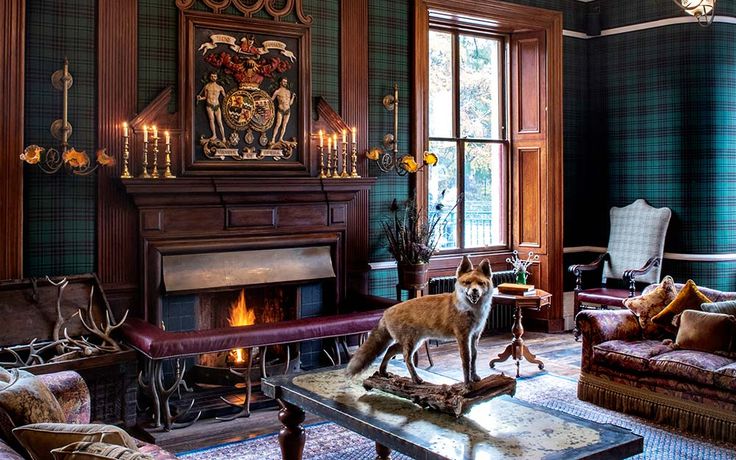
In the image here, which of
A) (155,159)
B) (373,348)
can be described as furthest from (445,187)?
(373,348)

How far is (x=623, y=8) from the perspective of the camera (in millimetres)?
8055

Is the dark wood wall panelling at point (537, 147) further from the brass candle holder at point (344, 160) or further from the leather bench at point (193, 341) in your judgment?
the leather bench at point (193, 341)

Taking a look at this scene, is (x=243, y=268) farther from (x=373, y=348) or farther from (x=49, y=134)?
(x=373, y=348)

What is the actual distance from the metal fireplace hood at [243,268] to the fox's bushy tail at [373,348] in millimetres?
2291

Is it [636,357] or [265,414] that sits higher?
[636,357]

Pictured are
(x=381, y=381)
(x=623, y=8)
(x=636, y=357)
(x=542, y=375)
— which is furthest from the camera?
(x=623, y=8)

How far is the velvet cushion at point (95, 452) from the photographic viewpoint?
2036 millimetres

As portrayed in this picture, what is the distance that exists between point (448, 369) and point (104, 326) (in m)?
2.78

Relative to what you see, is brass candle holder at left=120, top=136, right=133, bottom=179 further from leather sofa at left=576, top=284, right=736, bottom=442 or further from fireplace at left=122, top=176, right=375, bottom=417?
leather sofa at left=576, top=284, right=736, bottom=442

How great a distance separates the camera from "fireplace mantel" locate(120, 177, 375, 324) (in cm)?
540

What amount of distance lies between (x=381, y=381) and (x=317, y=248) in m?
2.86

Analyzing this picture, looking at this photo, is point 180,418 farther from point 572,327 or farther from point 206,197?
point 572,327

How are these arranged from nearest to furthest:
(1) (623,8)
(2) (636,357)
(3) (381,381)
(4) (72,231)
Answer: (3) (381,381), (2) (636,357), (4) (72,231), (1) (623,8)

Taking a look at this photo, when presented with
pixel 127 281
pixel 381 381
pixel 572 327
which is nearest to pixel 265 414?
pixel 127 281
